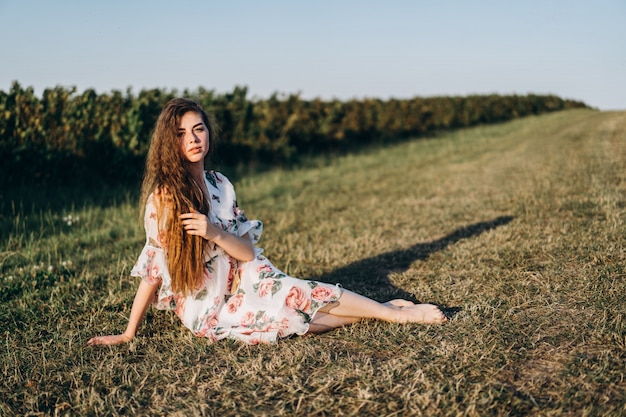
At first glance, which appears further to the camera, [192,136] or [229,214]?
[229,214]

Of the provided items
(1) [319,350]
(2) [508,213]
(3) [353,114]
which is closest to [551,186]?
(2) [508,213]

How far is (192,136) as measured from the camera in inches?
137

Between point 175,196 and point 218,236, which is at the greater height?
point 175,196

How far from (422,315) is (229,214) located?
1.44 metres

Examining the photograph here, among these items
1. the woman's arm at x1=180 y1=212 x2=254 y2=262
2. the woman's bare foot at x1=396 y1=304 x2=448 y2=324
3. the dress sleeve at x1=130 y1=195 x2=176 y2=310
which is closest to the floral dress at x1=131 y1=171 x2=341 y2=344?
the dress sleeve at x1=130 y1=195 x2=176 y2=310

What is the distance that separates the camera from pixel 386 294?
4574 mm

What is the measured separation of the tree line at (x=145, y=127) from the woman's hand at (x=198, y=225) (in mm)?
4544

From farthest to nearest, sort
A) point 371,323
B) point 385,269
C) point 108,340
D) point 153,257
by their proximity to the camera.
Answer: point 385,269 < point 371,323 < point 108,340 < point 153,257

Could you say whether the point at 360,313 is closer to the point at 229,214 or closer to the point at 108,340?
the point at 229,214

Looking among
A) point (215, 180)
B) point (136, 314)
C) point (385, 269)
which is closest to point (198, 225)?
point (215, 180)

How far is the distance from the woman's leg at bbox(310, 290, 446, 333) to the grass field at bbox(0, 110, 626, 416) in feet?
0.27

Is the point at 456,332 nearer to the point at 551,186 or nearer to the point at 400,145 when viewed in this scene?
the point at 551,186

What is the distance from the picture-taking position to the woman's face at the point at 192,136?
3477 millimetres

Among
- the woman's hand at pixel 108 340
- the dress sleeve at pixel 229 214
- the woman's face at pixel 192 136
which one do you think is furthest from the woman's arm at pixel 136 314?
the woman's face at pixel 192 136
